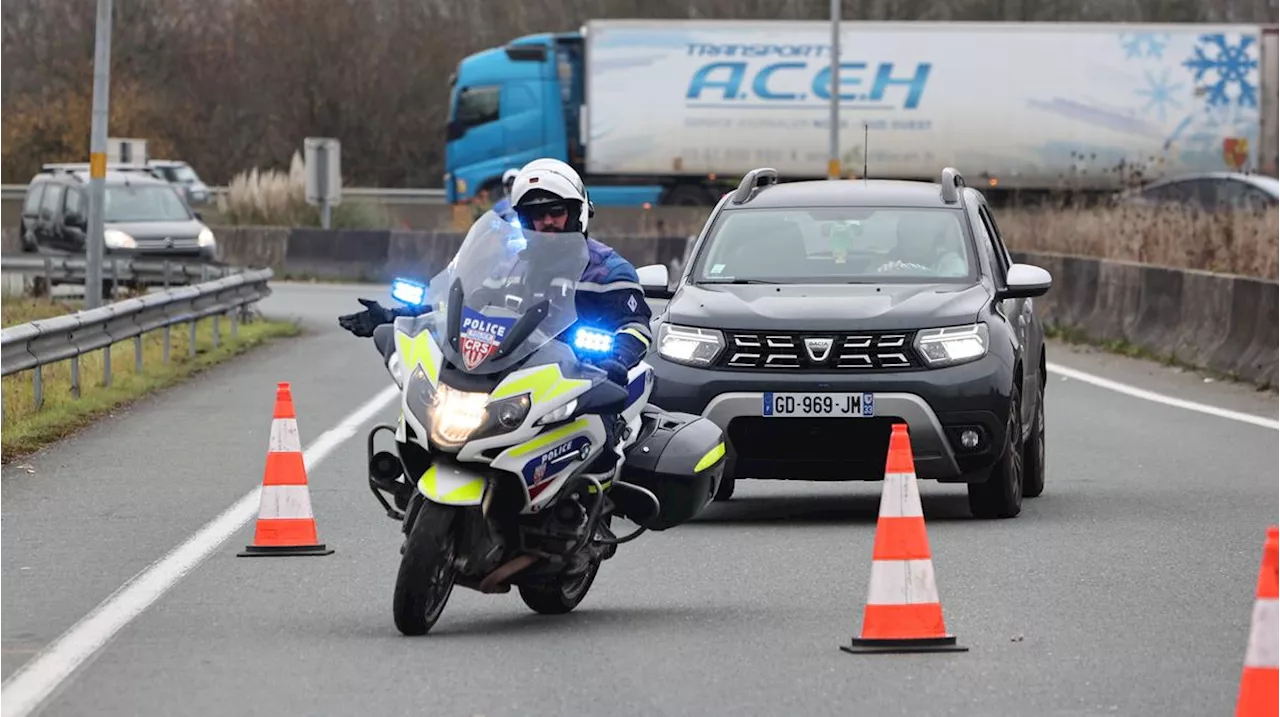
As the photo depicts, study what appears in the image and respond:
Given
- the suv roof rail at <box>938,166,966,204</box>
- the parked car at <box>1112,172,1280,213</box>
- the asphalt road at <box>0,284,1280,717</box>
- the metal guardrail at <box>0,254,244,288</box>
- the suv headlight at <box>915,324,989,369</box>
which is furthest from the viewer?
the parked car at <box>1112,172,1280,213</box>

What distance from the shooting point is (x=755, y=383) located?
1184cm

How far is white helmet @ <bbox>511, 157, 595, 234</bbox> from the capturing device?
28.2 feet

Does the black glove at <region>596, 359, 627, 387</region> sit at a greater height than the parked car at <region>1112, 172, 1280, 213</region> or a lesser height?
lesser

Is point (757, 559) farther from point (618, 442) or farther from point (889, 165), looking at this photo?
point (889, 165)

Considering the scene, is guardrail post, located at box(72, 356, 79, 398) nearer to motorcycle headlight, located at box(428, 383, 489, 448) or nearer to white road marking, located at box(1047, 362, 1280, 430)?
white road marking, located at box(1047, 362, 1280, 430)

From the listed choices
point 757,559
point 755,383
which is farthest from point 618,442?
point 755,383

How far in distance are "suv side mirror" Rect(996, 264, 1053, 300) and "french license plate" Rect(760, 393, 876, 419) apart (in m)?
1.05

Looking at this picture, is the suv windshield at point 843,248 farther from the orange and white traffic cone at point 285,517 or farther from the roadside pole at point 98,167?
the roadside pole at point 98,167

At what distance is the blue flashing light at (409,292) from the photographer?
8.82 metres

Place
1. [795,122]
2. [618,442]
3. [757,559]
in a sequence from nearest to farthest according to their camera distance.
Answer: [618,442] < [757,559] < [795,122]

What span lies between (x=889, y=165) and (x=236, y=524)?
1690 inches

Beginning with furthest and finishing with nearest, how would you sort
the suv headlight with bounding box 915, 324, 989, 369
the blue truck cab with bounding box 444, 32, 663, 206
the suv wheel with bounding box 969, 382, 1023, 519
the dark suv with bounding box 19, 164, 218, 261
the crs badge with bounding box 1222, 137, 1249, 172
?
the blue truck cab with bounding box 444, 32, 663, 206, the crs badge with bounding box 1222, 137, 1249, 172, the dark suv with bounding box 19, 164, 218, 261, the suv wheel with bounding box 969, 382, 1023, 519, the suv headlight with bounding box 915, 324, 989, 369

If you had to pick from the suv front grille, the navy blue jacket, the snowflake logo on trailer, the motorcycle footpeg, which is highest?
the snowflake logo on trailer

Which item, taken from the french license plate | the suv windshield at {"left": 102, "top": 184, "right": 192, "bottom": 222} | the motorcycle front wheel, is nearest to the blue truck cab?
the suv windshield at {"left": 102, "top": 184, "right": 192, "bottom": 222}
